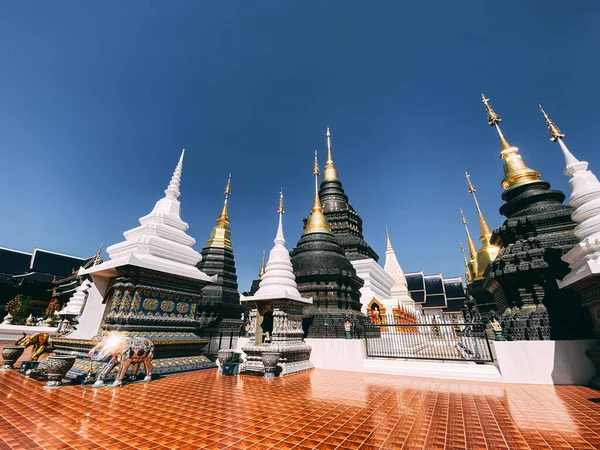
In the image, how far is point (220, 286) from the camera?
18.3m

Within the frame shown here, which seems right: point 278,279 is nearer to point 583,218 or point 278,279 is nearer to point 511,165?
point 583,218

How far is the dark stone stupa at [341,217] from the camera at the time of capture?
22.8 meters

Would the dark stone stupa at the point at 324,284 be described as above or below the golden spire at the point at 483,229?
below

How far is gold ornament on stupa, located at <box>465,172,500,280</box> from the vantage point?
17.5 m

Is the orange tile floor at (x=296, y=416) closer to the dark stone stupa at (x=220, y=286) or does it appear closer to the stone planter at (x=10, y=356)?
the stone planter at (x=10, y=356)

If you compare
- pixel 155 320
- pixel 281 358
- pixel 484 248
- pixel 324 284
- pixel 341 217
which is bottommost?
pixel 281 358

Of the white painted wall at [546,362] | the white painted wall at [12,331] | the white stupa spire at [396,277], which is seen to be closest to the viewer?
the white painted wall at [546,362]

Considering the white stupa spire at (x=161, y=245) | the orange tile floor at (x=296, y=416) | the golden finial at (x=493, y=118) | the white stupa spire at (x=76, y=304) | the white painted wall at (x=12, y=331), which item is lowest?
the orange tile floor at (x=296, y=416)

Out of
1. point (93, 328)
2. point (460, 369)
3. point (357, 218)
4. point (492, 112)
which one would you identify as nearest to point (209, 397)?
point (93, 328)

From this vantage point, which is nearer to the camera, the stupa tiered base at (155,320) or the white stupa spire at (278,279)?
the stupa tiered base at (155,320)

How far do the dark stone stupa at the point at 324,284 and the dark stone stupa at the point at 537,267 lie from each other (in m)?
5.90

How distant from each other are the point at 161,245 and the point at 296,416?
7.34 m

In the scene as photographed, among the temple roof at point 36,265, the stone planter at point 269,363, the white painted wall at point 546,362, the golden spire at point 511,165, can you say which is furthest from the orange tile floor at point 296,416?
the temple roof at point 36,265

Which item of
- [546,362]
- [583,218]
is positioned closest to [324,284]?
[546,362]
